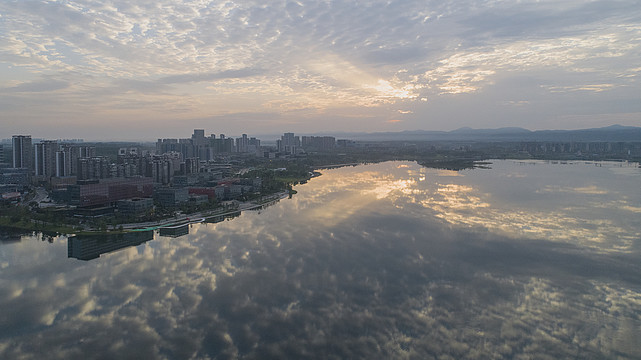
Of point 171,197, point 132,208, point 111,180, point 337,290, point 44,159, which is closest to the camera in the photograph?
point 337,290

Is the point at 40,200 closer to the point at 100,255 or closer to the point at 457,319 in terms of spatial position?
the point at 100,255

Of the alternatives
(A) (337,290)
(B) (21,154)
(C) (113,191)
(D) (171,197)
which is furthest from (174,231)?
(B) (21,154)

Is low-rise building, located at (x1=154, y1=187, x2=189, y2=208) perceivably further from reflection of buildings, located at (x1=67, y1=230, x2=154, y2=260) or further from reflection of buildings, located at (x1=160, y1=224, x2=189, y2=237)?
reflection of buildings, located at (x1=67, y1=230, x2=154, y2=260)

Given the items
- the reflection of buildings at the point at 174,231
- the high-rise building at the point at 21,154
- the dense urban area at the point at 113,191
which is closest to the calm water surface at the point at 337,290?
the reflection of buildings at the point at 174,231

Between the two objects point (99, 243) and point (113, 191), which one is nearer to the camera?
point (99, 243)

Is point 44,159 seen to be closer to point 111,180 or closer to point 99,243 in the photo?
point 111,180

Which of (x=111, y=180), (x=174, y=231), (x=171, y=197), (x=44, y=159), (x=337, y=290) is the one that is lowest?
(x=337, y=290)

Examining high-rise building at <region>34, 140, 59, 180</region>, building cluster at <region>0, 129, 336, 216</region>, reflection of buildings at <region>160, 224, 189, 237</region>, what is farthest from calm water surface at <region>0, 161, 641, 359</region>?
high-rise building at <region>34, 140, 59, 180</region>
